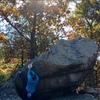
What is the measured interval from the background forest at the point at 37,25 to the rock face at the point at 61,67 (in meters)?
5.55

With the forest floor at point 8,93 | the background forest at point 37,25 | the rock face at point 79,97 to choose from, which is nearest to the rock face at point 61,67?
the rock face at point 79,97

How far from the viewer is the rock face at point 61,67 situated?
32.6 feet

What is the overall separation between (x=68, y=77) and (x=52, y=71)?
769mm

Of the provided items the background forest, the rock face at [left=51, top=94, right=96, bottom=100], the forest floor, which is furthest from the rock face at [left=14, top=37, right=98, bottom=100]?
the background forest

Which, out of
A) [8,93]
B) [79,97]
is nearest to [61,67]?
[79,97]

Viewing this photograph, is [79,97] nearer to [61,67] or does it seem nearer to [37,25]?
[61,67]

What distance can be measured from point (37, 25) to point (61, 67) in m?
7.32

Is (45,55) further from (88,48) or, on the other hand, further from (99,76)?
(99,76)

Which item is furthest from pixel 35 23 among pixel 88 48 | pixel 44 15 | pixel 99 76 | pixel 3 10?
pixel 99 76

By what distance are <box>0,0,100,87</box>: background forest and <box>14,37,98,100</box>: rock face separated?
5.55m

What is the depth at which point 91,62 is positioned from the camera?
34.9 feet

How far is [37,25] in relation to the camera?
16.7 meters

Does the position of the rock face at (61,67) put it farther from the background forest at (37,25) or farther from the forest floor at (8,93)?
the background forest at (37,25)

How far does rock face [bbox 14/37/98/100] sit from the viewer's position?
995 centimetres
